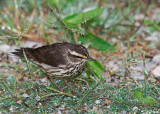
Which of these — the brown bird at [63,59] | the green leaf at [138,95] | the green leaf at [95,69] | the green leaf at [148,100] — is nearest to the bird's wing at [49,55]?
the brown bird at [63,59]

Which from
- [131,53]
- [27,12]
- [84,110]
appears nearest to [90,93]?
[84,110]

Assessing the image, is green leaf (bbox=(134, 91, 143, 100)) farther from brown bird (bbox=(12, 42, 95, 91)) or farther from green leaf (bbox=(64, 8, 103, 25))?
green leaf (bbox=(64, 8, 103, 25))

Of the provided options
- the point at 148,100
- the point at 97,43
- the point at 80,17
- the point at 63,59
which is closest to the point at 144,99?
the point at 148,100

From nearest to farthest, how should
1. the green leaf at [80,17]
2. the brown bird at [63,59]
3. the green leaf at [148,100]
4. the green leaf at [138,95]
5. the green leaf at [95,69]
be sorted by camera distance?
the green leaf at [148,100] < the green leaf at [138,95] < the brown bird at [63,59] < the green leaf at [95,69] < the green leaf at [80,17]

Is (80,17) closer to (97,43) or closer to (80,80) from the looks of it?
(97,43)

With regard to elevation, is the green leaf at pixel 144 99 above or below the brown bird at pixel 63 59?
below

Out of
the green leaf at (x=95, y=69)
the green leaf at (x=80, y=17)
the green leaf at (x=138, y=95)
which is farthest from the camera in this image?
the green leaf at (x=80, y=17)

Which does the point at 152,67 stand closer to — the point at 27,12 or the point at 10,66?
the point at 10,66

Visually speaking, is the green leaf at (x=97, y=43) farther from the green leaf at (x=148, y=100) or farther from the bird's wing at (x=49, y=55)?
the green leaf at (x=148, y=100)

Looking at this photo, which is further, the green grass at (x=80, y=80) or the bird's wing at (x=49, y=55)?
the bird's wing at (x=49, y=55)
